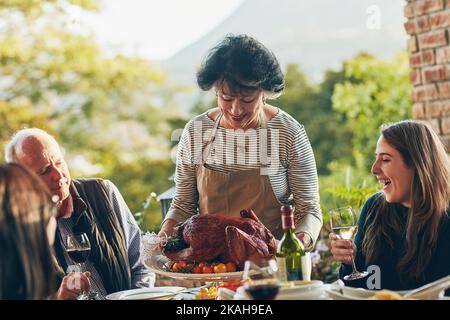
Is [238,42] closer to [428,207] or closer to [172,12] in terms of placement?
[428,207]

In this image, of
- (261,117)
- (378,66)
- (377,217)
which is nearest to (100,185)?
(261,117)

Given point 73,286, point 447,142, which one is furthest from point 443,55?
point 73,286

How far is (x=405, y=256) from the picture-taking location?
256cm

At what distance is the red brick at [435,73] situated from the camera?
4189 millimetres

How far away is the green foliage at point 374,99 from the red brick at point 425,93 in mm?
3792

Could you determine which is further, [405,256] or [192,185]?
[192,185]

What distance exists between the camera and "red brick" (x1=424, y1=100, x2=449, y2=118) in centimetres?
422

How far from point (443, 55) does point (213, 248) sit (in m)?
2.27

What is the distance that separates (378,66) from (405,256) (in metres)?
7.00

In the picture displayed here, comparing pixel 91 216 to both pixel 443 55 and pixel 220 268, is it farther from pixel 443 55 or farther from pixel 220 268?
pixel 443 55

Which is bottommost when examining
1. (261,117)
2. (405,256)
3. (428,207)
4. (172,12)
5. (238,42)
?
(405,256)

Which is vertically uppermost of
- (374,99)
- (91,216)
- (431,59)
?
(374,99)

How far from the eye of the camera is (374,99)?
848cm

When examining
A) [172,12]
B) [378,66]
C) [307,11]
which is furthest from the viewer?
[307,11]
